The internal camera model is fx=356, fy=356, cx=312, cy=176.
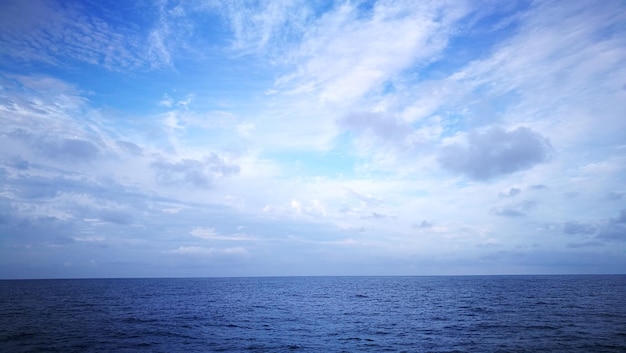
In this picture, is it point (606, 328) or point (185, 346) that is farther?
point (606, 328)

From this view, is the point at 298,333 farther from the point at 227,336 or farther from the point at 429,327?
the point at 429,327

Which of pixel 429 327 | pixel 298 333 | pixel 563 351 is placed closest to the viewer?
pixel 563 351

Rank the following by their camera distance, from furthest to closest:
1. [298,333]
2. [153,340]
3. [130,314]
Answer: [130,314] → [298,333] → [153,340]

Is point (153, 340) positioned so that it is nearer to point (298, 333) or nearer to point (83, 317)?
point (298, 333)

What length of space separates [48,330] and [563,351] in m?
53.6

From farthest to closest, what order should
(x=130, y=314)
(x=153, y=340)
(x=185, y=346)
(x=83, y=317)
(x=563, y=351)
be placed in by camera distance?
1. (x=130, y=314)
2. (x=83, y=317)
3. (x=153, y=340)
4. (x=185, y=346)
5. (x=563, y=351)

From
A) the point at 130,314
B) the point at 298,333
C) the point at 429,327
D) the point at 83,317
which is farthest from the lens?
the point at 130,314

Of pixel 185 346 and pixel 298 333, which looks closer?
pixel 185 346

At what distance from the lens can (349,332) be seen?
133ft

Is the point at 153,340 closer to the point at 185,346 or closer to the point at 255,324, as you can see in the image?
the point at 185,346

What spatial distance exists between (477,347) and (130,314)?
5070 centimetres

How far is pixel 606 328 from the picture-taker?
40.7 m

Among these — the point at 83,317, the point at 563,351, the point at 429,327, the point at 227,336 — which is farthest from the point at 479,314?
the point at 83,317

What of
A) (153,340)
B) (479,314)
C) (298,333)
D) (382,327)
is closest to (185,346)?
(153,340)
